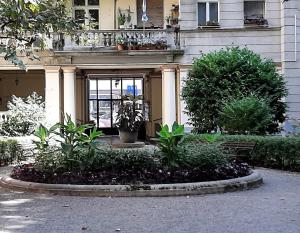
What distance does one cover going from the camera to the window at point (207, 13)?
25.7 m

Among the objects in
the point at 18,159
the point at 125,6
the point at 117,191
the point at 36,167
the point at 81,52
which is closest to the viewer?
the point at 117,191

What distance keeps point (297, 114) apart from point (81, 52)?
34.1 feet

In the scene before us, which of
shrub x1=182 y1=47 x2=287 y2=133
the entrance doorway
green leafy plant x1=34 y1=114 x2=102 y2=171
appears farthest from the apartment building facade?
green leafy plant x1=34 y1=114 x2=102 y2=171

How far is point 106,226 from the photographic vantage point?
7.84 meters

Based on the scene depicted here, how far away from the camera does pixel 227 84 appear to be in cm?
2022

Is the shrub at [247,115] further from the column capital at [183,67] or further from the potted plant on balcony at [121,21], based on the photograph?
the potted plant on balcony at [121,21]

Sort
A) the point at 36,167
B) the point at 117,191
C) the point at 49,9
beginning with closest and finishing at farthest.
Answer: the point at 117,191 < the point at 36,167 < the point at 49,9

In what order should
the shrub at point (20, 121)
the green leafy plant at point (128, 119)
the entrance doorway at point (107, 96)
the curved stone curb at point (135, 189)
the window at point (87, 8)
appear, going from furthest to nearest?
the entrance doorway at point (107, 96), the window at point (87, 8), the green leafy plant at point (128, 119), the shrub at point (20, 121), the curved stone curb at point (135, 189)

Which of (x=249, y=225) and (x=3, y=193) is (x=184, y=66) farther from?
(x=249, y=225)

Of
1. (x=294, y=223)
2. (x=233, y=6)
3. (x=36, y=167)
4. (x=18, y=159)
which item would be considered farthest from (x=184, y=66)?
(x=294, y=223)

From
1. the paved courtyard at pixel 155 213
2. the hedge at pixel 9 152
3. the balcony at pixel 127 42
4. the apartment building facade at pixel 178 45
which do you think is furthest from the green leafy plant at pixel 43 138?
the balcony at pixel 127 42

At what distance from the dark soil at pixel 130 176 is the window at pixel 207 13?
48.7 feet

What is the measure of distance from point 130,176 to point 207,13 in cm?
1598

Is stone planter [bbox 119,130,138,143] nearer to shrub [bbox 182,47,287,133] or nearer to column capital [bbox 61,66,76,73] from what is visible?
shrub [bbox 182,47,287,133]
